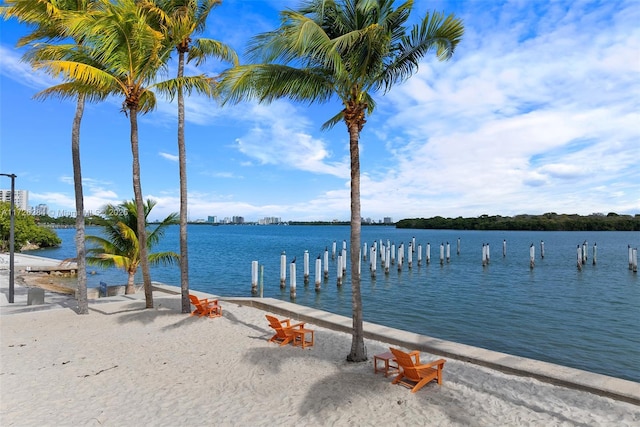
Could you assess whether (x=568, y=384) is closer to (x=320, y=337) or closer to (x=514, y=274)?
(x=320, y=337)

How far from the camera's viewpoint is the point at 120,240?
17375 mm

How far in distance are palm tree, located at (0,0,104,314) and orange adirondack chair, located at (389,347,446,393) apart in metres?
10.9

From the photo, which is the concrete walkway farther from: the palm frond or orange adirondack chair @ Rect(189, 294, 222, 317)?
the palm frond

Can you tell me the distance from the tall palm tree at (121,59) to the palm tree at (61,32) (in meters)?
0.87

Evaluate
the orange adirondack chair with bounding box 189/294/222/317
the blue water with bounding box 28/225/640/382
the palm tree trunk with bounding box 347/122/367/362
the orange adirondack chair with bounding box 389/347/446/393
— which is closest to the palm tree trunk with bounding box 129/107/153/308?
the orange adirondack chair with bounding box 189/294/222/317

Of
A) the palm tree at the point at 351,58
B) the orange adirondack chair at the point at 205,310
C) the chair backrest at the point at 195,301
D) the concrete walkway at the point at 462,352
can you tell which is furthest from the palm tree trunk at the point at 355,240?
the chair backrest at the point at 195,301

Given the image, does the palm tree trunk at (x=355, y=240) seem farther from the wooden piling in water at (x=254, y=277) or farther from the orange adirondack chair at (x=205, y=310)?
the wooden piling in water at (x=254, y=277)

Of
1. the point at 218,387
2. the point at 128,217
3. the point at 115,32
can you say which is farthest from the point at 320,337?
the point at 128,217

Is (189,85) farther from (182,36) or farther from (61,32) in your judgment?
(61,32)

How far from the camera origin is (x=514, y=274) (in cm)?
3612

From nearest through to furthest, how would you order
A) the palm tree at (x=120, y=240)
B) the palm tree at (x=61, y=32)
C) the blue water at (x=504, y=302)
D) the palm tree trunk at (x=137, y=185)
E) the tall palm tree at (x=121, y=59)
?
the tall palm tree at (x=121, y=59)
the palm tree at (x=61, y=32)
the palm tree trunk at (x=137, y=185)
the blue water at (x=504, y=302)
the palm tree at (x=120, y=240)

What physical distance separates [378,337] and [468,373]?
8.78ft

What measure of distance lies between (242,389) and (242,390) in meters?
0.04

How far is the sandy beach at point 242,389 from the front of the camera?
5637 mm
